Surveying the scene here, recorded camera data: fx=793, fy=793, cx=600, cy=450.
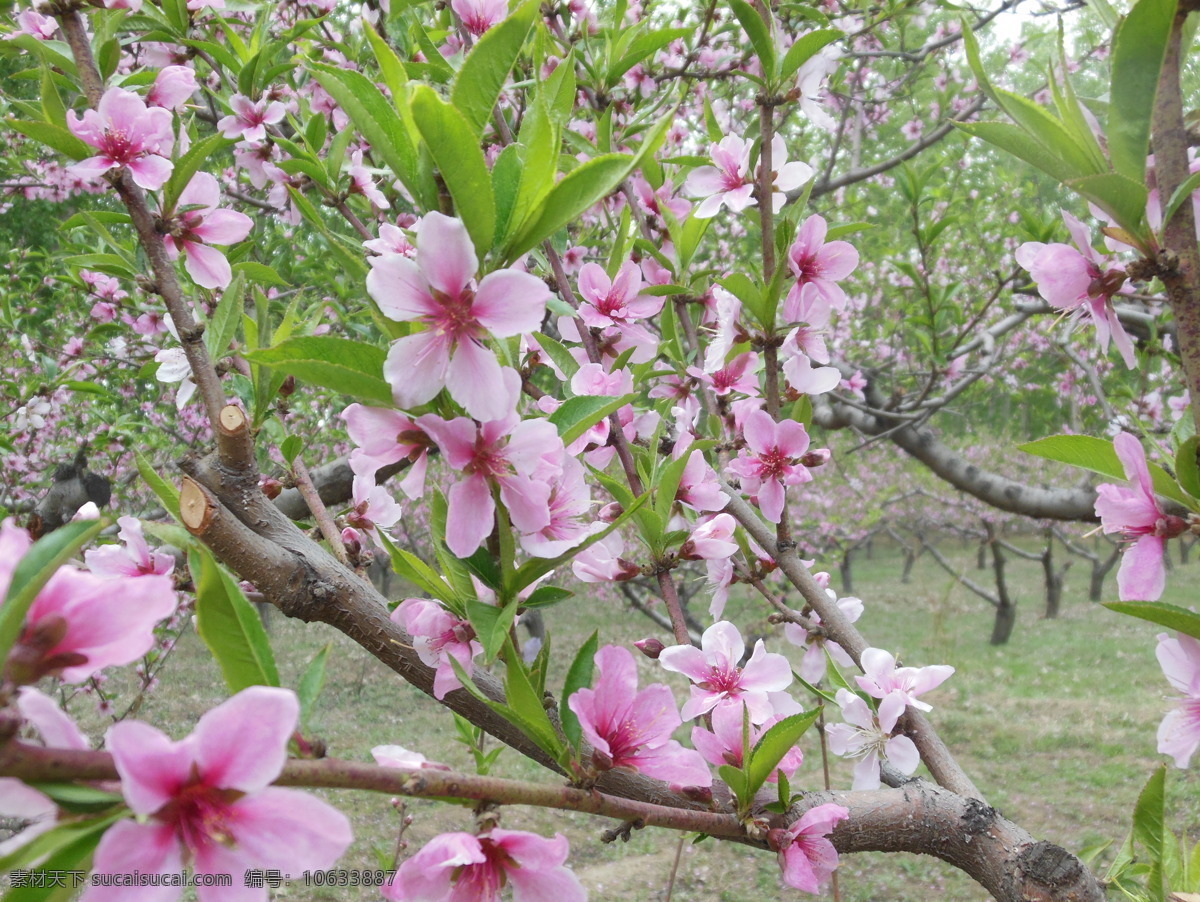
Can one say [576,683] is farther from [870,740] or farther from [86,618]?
[870,740]

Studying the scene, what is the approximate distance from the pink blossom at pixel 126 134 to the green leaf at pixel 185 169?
0.05 feet

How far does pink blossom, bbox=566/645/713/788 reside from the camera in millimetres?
774

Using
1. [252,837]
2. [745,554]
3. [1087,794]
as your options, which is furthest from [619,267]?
[1087,794]

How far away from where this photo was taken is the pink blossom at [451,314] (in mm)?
643

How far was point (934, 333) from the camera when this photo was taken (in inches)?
143

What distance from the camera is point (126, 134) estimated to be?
1.16 m

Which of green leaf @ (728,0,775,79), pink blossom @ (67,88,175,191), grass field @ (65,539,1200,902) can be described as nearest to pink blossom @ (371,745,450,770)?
pink blossom @ (67,88,175,191)

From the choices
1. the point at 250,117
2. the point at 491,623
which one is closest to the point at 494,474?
the point at 491,623

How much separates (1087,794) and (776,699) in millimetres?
6853

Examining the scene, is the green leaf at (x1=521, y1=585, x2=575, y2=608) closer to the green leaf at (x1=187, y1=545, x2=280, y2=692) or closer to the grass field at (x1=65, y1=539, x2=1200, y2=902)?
the green leaf at (x1=187, y1=545, x2=280, y2=692)

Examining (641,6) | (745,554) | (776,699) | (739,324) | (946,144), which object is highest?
(946,144)

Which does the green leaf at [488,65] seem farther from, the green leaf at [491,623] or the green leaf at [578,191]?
the green leaf at [491,623]

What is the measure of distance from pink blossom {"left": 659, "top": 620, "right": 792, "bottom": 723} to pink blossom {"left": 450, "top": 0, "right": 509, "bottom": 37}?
1.04m

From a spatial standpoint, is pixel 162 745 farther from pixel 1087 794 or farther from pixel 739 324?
pixel 1087 794
